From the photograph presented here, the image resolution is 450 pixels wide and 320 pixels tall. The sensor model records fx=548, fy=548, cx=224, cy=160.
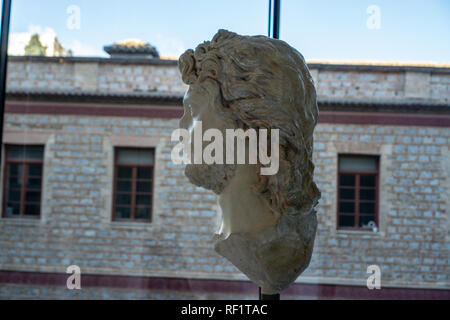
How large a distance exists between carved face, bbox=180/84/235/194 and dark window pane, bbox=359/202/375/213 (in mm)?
5678

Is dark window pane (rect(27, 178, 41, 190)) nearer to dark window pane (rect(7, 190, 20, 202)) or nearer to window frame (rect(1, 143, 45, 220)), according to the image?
→ window frame (rect(1, 143, 45, 220))

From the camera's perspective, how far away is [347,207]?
24.0ft

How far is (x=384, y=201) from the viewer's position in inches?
293

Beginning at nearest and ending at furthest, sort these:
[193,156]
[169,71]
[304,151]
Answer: [304,151], [193,156], [169,71]

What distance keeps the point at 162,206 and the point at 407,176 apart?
344cm

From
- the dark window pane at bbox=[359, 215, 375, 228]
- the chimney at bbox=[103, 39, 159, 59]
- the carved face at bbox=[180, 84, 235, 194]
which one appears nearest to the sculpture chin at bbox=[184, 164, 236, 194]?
the carved face at bbox=[180, 84, 235, 194]

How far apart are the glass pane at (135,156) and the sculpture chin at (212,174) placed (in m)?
5.88

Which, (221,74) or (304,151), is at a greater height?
(221,74)

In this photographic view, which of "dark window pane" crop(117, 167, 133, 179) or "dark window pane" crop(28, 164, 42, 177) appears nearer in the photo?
"dark window pane" crop(117, 167, 133, 179)

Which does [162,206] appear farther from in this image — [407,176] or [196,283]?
[407,176]

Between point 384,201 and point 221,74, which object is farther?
point 384,201

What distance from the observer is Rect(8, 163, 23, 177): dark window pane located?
7.93 metres

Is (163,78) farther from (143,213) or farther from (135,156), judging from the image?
(143,213)

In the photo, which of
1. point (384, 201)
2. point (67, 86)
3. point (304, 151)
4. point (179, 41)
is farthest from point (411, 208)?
point (304, 151)
